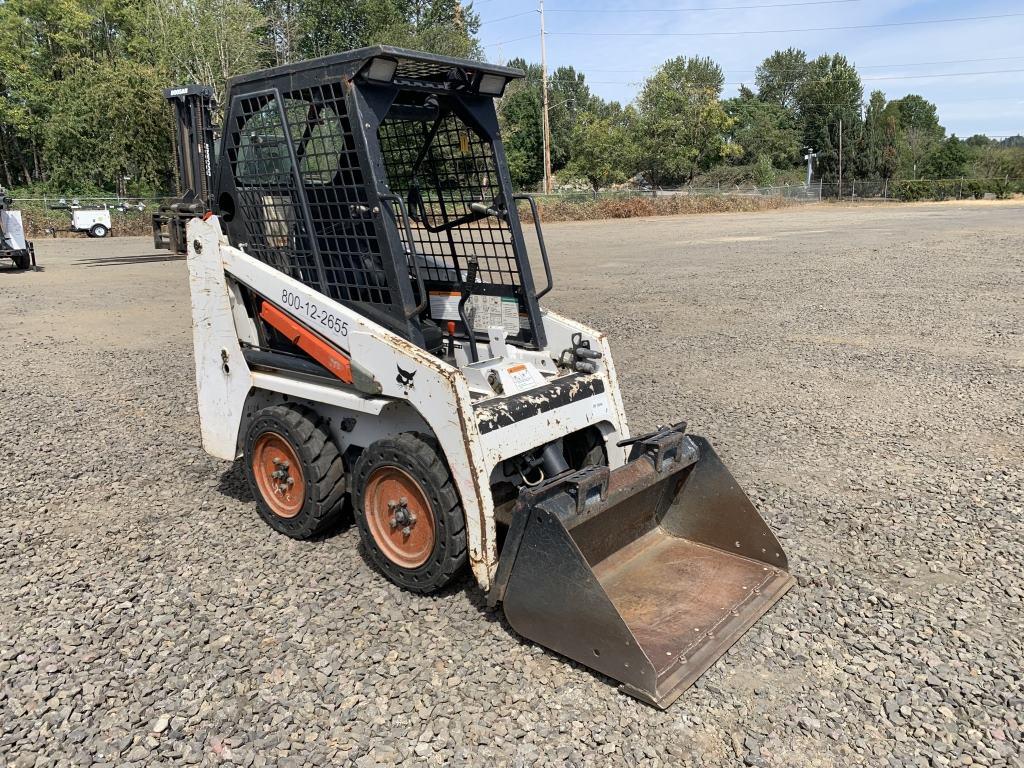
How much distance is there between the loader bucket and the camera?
9.87ft

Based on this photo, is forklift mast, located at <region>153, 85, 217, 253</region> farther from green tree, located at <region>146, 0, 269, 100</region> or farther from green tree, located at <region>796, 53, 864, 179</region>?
green tree, located at <region>796, 53, 864, 179</region>

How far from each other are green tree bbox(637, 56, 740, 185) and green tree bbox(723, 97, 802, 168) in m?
11.1

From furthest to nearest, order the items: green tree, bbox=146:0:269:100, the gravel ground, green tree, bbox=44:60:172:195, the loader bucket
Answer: green tree, bbox=146:0:269:100 < green tree, bbox=44:60:172:195 < the loader bucket < the gravel ground

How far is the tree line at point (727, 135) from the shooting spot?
60719 mm

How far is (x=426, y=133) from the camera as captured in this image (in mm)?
4434

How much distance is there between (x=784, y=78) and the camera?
315 feet

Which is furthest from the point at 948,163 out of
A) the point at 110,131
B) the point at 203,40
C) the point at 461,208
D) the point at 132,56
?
the point at 461,208

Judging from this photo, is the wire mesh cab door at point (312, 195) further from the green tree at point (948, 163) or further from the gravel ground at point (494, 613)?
the green tree at point (948, 163)

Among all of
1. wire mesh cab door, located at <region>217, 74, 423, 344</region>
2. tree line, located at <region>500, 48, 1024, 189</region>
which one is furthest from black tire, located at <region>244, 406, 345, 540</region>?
tree line, located at <region>500, 48, 1024, 189</region>

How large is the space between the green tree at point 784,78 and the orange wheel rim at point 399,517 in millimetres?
101502

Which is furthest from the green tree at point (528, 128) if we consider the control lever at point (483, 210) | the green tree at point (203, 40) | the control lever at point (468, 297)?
the control lever at point (483, 210)

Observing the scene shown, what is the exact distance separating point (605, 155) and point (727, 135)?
22.6 meters

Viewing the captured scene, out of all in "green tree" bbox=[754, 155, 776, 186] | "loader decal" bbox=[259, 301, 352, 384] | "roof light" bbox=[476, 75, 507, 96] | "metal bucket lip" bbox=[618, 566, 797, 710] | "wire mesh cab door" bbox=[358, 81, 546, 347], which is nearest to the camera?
"metal bucket lip" bbox=[618, 566, 797, 710]

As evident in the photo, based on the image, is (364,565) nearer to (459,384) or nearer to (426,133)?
(459,384)
